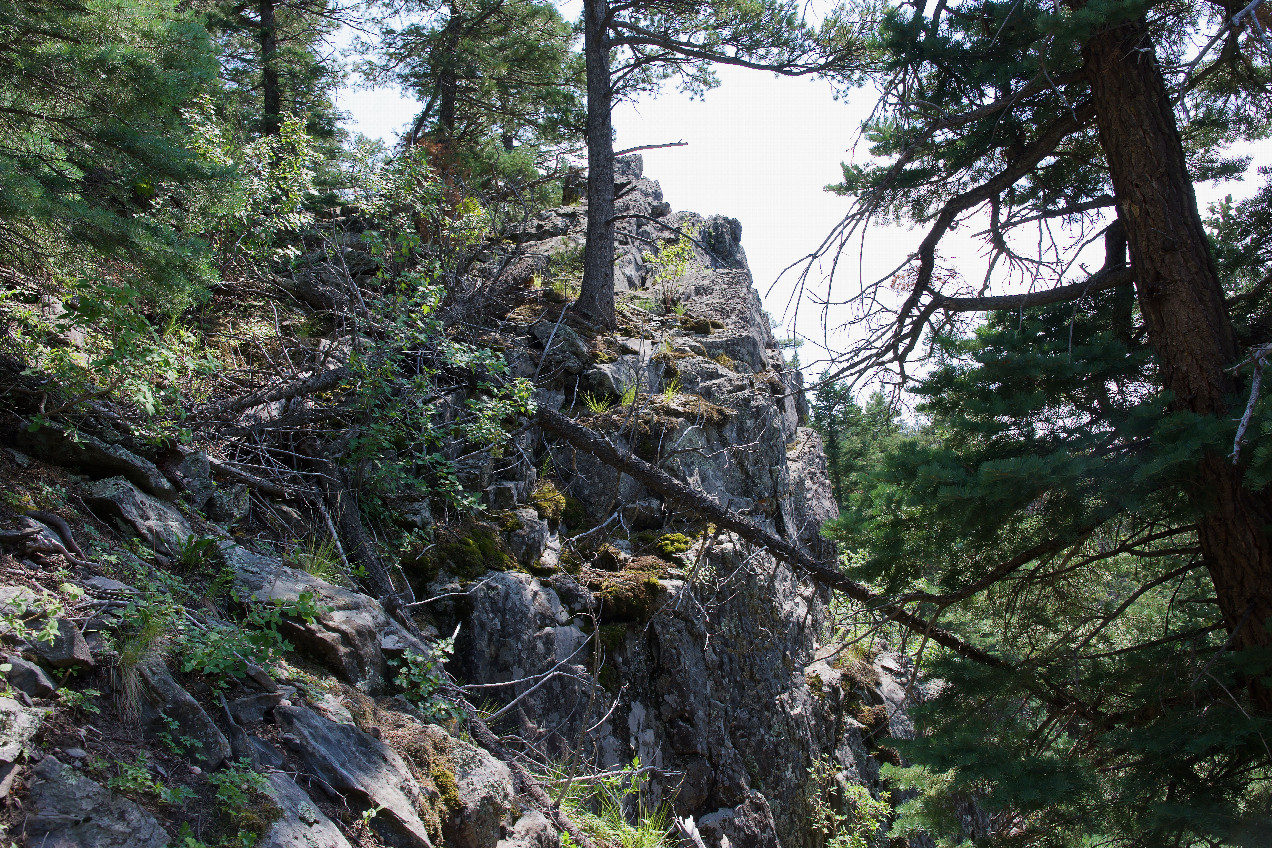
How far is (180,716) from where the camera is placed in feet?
9.01

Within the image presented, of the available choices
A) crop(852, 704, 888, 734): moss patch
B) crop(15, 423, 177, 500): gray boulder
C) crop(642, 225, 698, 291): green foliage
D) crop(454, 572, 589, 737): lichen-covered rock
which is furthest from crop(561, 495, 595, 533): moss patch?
crop(642, 225, 698, 291): green foliage

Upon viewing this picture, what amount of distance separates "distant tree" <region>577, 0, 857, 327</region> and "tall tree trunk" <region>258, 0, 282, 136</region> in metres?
5.25

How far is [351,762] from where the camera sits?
3137 millimetres

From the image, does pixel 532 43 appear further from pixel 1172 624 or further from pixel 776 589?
pixel 1172 624

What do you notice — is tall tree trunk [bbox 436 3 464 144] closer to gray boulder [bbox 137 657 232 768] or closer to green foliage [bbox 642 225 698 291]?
green foliage [bbox 642 225 698 291]

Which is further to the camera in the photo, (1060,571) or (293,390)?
(293,390)

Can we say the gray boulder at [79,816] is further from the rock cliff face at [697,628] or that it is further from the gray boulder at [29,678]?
the rock cliff face at [697,628]

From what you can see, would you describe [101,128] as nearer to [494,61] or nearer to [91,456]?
[91,456]

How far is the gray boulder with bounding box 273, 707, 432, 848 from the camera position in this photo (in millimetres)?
3031

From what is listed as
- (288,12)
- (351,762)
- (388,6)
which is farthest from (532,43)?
(351,762)

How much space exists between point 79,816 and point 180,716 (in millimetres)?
558

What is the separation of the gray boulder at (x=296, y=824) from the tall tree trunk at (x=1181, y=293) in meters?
4.87

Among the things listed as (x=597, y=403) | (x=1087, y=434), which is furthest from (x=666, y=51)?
(x=1087, y=434)

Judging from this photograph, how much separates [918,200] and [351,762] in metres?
6.11
